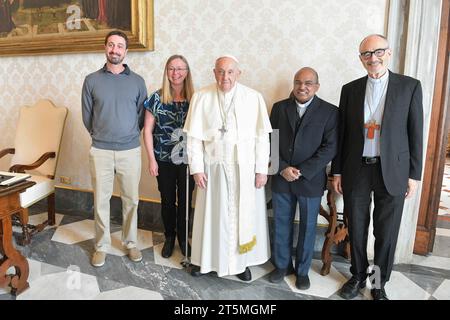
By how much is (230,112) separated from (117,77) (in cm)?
95

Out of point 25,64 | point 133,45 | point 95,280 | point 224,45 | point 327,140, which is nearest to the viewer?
point 327,140

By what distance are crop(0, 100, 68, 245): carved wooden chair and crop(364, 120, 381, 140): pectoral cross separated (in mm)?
2887

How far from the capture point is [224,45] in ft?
9.98

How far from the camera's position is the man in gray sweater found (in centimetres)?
257

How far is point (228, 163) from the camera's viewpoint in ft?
7.82

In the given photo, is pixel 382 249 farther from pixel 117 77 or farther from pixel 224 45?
pixel 117 77

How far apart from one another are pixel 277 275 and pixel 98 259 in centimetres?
145

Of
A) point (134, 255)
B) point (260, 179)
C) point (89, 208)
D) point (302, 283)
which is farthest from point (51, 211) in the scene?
point (302, 283)

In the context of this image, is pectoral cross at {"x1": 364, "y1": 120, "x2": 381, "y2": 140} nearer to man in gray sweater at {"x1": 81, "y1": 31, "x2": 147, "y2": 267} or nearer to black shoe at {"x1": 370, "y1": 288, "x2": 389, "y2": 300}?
black shoe at {"x1": 370, "y1": 288, "x2": 389, "y2": 300}

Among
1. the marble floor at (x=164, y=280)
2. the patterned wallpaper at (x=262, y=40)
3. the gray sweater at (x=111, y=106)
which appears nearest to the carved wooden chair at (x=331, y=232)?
the marble floor at (x=164, y=280)

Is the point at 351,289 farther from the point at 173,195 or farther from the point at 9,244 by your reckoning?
the point at 9,244
